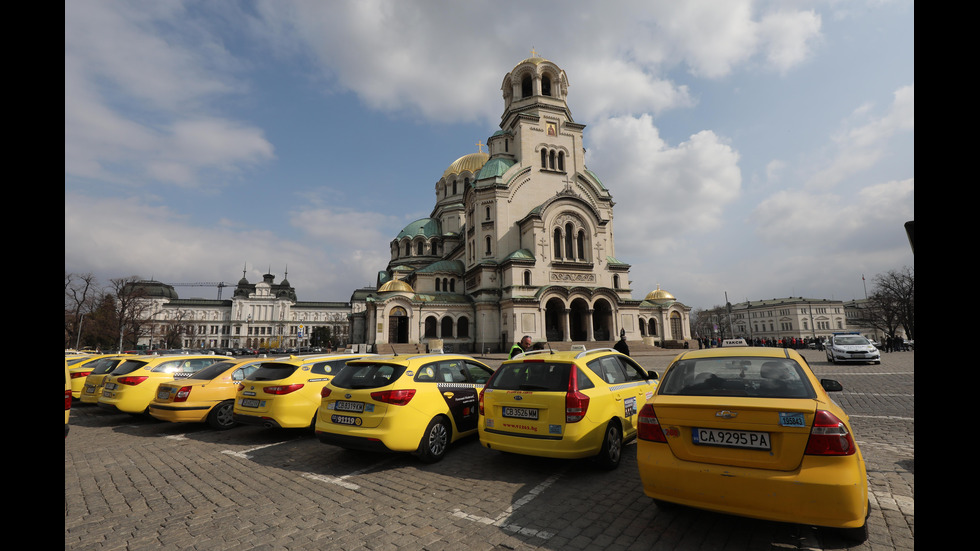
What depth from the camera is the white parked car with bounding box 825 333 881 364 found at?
20828mm

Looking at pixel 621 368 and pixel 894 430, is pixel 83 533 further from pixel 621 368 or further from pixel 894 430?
pixel 894 430

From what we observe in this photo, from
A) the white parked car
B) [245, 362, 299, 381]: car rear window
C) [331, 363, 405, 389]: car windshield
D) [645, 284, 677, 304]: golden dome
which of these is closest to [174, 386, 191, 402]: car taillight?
[245, 362, 299, 381]: car rear window

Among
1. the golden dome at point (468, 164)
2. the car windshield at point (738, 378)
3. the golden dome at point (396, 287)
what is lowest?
the car windshield at point (738, 378)

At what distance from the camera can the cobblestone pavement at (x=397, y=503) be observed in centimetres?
408

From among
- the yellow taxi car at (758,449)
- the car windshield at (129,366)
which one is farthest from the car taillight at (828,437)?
the car windshield at (129,366)

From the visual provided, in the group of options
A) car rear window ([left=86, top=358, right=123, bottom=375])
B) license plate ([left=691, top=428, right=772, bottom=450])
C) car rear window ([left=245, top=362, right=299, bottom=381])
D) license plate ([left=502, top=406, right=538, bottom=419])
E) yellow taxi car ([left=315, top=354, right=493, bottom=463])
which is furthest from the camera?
car rear window ([left=86, top=358, right=123, bottom=375])

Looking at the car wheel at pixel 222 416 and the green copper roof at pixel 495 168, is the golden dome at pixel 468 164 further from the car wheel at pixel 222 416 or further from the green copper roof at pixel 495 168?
the car wheel at pixel 222 416

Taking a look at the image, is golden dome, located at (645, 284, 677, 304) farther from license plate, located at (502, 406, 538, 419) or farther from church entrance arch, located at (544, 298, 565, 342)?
license plate, located at (502, 406, 538, 419)

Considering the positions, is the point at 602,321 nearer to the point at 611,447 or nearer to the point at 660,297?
the point at 660,297

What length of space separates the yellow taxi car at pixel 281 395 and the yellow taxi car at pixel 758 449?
6.42m

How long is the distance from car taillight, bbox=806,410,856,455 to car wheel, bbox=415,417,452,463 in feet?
15.8

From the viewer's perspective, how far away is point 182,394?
890 cm

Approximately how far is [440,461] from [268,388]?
3.70 meters

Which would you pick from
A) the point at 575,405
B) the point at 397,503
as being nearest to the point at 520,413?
the point at 575,405
